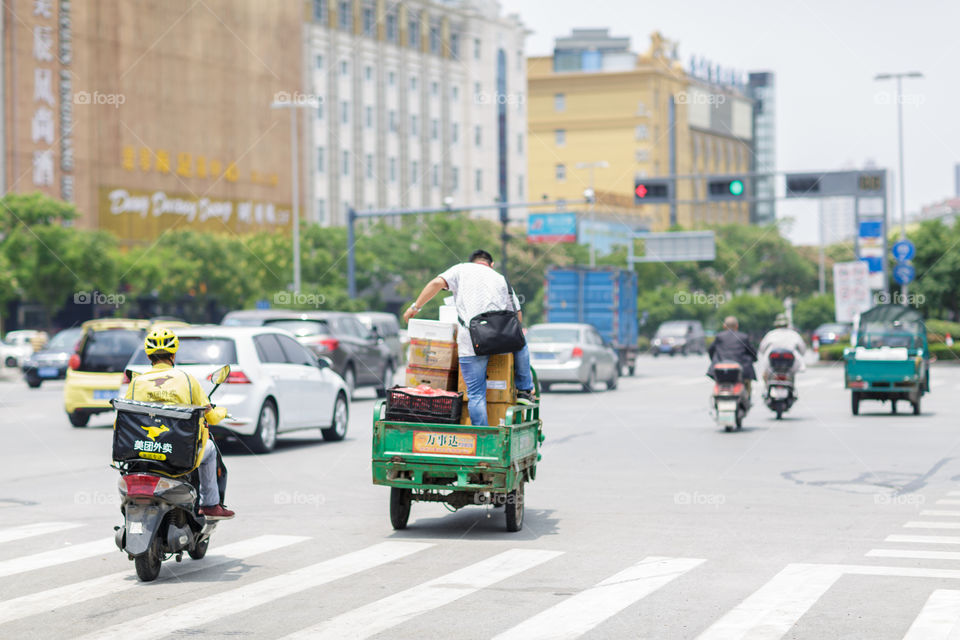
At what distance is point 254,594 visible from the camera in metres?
7.69

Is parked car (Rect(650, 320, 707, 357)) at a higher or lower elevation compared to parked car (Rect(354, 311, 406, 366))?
lower

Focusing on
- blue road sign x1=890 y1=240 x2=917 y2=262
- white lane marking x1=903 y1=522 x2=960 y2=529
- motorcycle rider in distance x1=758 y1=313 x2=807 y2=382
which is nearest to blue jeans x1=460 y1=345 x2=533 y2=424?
white lane marking x1=903 y1=522 x2=960 y2=529

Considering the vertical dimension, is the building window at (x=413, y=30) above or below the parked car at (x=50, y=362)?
above

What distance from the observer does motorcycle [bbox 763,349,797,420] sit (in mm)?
22375

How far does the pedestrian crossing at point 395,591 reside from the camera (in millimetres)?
6762

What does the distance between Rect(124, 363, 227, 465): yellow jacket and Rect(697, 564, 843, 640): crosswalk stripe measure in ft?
10.5

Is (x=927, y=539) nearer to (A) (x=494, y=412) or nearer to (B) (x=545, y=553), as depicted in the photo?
(B) (x=545, y=553)

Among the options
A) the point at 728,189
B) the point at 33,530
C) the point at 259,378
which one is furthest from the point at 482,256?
the point at 728,189

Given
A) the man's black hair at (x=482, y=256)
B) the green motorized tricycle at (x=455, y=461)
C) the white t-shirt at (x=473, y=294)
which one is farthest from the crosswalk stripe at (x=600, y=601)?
the man's black hair at (x=482, y=256)

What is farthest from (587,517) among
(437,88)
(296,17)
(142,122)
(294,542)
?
(437,88)

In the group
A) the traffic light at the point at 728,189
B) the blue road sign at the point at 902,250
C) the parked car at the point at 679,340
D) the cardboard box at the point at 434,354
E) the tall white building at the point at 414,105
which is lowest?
the parked car at the point at 679,340

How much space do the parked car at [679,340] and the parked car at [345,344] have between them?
3932cm

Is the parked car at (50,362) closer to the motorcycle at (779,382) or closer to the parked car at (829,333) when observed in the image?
the motorcycle at (779,382)

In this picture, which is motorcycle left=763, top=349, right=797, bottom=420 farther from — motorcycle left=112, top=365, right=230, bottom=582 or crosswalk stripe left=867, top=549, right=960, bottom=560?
motorcycle left=112, top=365, right=230, bottom=582
